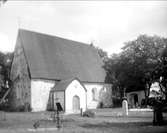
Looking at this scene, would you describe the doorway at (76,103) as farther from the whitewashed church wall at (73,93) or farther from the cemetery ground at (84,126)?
the cemetery ground at (84,126)

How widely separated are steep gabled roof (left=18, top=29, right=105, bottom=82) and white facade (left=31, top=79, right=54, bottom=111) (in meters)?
1.05

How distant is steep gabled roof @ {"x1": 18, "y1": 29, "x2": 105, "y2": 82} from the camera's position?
38344 millimetres

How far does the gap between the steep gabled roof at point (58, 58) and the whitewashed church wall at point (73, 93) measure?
371 centimetres

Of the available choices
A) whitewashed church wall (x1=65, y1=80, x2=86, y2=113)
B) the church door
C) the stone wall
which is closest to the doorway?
the church door

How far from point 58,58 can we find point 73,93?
8290mm

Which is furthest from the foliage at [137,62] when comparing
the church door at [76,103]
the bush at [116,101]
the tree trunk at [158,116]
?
the tree trunk at [158,116]

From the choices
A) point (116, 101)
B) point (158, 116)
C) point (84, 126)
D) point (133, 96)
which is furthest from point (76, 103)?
point (158, 116)

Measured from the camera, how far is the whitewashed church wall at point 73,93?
36.1m

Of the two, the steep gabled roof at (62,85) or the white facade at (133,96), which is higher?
the steep gabled roof at (62,85)

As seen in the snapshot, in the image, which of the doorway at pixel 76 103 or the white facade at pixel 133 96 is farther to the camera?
the white facade at pixel 133 96

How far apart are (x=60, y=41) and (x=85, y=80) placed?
354 inches

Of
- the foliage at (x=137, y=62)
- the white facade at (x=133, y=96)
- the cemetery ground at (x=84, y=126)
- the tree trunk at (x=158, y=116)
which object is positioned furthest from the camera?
the white facade at (x=133, y=96)

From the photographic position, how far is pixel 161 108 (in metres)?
17.8

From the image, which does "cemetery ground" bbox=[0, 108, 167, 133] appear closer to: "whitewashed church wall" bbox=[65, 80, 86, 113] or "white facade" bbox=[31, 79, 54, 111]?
"whitewashed church wall" bbox=[65, 80, 86, 113]
